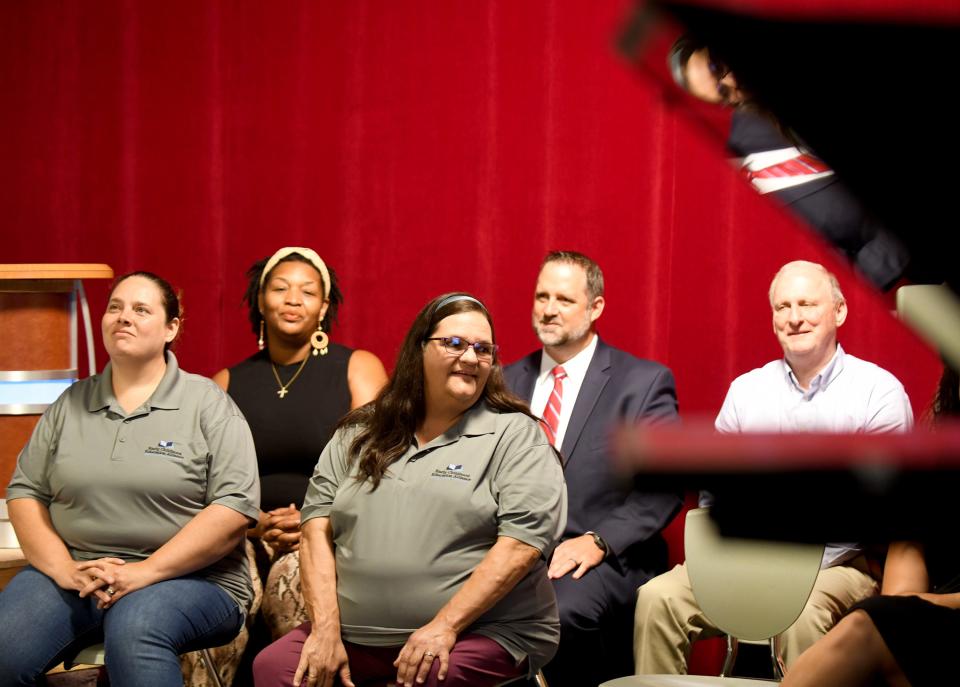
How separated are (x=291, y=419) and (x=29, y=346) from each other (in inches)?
31.3

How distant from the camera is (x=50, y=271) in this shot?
3334 millimetres

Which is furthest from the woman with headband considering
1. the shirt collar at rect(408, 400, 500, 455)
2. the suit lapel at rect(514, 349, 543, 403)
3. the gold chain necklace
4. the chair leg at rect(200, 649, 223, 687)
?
the shirt collar at rect(408, 400, 500, 455)

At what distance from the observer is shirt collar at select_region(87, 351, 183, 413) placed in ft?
10.2

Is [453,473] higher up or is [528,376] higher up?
[528,376]

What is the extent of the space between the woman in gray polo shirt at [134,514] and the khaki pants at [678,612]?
3.59ft

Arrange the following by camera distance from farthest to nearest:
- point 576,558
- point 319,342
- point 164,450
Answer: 1. point 319,342
2. point 576,558
3. point 164,450

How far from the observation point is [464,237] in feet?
14.4

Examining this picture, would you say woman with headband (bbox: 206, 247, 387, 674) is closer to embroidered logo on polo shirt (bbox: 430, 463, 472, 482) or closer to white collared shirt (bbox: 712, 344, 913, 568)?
embroidered logo on polo shirt (bbox: 430, 463, 472, 482)

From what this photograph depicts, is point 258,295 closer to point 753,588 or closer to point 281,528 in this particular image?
point 281,528

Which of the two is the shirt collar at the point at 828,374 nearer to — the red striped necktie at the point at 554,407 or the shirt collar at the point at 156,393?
the red striped necktie at the point at 554,407

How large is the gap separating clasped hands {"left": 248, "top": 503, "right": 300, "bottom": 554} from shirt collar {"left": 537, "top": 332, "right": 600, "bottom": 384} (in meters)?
0.89

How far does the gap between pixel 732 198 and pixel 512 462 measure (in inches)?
62.4

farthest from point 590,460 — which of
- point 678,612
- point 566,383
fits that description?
point 678,612

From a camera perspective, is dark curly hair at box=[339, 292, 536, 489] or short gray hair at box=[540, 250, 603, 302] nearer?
dark curly hair at box=[339, 292, 536, 489]
